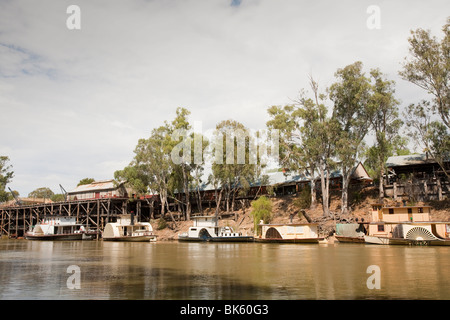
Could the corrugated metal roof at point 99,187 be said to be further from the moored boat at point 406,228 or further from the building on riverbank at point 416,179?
the moored boat at point 406,228

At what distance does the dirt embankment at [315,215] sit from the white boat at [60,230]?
12.0 metres

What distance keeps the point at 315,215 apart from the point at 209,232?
14671 mm

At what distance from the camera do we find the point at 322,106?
158 ft

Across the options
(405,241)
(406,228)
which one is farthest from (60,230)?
(406,228)

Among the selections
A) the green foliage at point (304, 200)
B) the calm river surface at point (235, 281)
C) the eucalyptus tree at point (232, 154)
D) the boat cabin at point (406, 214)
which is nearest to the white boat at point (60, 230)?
the eucalyptus tree at point (232, 154)

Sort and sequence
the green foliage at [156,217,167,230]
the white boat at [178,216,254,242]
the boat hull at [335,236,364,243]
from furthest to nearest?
the green foliage at [156,217,167,230] < the white boat at [178,216,254,242] < the boat hull at [335,236,364,243]

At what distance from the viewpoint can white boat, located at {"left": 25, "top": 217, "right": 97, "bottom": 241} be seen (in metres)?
59.5

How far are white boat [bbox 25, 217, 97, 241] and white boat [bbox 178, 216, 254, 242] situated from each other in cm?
2048

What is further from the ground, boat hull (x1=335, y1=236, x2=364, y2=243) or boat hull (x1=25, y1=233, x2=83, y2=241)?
boat hull (x1=335, y1=236, x2=364, y2=243)

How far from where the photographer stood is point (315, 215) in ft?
161

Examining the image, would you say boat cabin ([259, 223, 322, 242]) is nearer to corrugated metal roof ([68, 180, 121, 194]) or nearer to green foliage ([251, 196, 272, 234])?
green foliage ([251, 196, 272, 234])

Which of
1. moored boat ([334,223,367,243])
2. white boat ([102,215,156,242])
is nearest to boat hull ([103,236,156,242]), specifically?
white boat ([102,215,156,242])
